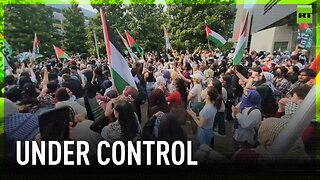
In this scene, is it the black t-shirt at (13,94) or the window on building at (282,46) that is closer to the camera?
the black t-shirt at (13,94)

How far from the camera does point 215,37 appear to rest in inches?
124

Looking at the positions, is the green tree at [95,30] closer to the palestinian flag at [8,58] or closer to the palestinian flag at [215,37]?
the palestinian flag at [8,58]

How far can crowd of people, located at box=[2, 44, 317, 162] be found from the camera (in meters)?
2.81

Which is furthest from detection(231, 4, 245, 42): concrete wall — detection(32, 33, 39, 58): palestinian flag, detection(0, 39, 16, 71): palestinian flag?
detection(0, 39, 16, 71): palestinian flag

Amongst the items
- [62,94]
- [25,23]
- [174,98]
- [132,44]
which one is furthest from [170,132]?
[25,23]

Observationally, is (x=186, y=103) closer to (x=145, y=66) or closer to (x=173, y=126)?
(x=173, y=126)

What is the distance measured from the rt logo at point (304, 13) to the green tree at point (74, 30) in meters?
1.68

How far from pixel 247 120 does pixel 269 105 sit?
9.3 inches

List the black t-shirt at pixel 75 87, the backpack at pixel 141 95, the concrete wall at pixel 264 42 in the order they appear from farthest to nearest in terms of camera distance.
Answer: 1. the concrete wall at pixel 264 42
2. the black t-shirt at pixel 75 87
3. the backpack at pixel 141 95

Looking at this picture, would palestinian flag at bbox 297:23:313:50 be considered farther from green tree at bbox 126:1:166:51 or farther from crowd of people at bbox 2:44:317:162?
green tree at bbox 126:1:166:51

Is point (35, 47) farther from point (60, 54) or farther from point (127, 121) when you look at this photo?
point (127, 121)

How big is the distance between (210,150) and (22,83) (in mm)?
1554

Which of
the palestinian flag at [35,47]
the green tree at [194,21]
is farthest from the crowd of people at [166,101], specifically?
the green tree at [194,21]

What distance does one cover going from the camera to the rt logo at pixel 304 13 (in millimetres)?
2805
